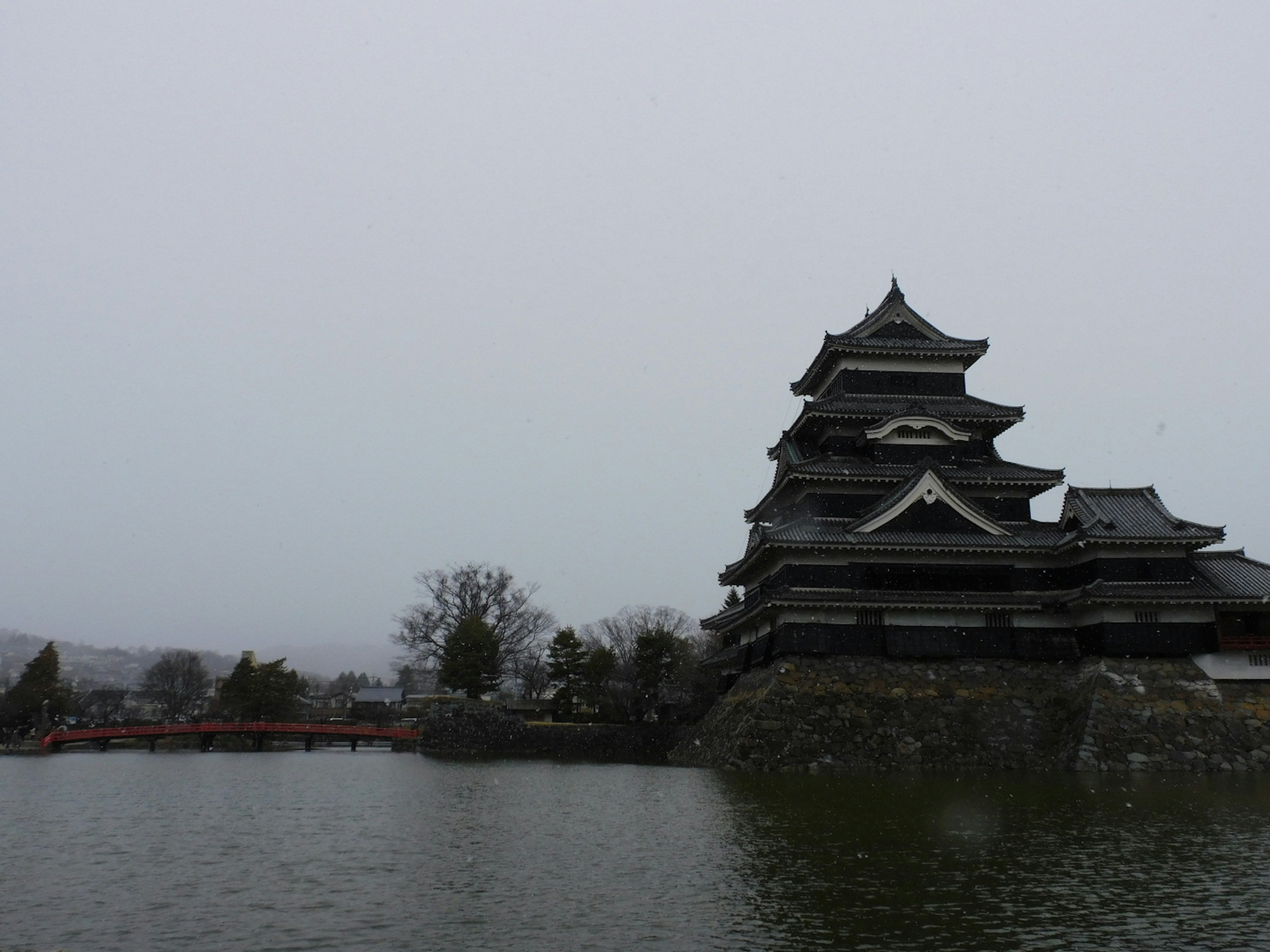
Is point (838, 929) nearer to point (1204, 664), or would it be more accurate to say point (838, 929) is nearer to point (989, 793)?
point (989, 793)

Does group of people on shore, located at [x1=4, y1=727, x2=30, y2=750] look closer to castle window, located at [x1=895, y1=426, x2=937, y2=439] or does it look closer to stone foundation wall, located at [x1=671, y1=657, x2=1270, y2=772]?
stone foundation wall, located at [x1=671, y1=657, x2=1270, y2=772]

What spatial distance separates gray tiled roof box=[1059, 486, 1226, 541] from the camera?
2870 centimetres

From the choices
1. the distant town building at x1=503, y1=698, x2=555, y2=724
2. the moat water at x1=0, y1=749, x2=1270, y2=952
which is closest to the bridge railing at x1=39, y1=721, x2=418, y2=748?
the distant town building at x1=503, y1=698, x2=555, y2=724

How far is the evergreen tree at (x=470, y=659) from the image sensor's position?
48531mm

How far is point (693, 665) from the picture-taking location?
6191 centimetres

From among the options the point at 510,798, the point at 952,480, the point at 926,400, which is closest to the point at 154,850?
the point at 510,798

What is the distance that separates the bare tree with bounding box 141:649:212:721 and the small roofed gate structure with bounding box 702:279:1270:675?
70571 mm

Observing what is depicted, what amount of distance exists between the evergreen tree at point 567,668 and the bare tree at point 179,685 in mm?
47730

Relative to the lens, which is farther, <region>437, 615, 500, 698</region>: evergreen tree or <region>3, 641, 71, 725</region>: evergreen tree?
<region>3, 641, 71, 725</region>: evergreen tree

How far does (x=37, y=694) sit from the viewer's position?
184 ft

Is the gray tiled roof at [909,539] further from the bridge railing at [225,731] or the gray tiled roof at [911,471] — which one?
the bridge railing at [225,731]

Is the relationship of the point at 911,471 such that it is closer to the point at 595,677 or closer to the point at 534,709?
the point at 595,677

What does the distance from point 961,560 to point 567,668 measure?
2596 cm

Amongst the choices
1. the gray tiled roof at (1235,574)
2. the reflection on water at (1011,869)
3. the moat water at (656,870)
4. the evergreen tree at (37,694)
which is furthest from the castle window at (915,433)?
the evergreen tree at (37,694)
